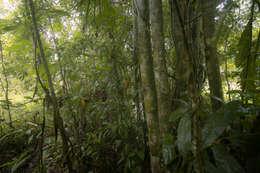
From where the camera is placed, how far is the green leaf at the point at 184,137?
1.34 ft

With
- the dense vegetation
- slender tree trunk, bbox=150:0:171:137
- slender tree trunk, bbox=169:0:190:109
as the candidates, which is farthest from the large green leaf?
slender tree trunk, bbox=150:0:171:137

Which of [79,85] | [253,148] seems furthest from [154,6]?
[79,85]

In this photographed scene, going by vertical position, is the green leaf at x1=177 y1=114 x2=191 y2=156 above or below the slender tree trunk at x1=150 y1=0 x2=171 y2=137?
below

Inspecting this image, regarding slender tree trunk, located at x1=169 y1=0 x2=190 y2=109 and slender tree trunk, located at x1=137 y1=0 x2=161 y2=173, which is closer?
slender tree trunk, located at x1=169 y1=0 x2=190 y2=109

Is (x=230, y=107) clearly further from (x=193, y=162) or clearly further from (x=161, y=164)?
(x=161, y=164)

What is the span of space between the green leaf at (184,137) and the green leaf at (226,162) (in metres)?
0.09

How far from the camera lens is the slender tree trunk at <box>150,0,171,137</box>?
2.64ft

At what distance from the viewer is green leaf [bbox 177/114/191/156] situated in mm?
409

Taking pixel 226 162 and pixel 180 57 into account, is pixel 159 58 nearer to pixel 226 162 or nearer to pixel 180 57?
pixel 180 57

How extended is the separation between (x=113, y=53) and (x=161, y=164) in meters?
0.88

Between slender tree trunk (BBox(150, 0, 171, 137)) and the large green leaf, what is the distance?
375 mm

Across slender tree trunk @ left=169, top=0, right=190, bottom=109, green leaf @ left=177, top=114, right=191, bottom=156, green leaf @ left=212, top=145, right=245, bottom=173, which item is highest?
slender tree trunk @ left=169, top=0, right=190, bottom=109

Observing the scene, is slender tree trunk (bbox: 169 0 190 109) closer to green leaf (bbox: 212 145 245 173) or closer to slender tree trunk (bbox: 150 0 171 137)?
slender tree trunk (bbox: 150 0 171 137)

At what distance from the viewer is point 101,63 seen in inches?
52.6
